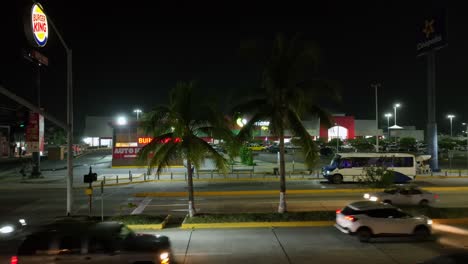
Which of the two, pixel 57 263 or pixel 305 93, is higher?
pixel 305 93

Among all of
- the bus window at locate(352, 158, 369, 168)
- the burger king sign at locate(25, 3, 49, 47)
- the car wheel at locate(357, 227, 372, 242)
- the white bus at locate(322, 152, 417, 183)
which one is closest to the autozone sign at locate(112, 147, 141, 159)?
the white bus at locate(322, 152, 417, 183)

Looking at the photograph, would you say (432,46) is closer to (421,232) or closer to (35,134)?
(421,232)

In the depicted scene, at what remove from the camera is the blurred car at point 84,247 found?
8695mm

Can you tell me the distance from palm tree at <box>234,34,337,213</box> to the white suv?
145 inches

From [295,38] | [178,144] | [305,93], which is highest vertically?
[295,38]

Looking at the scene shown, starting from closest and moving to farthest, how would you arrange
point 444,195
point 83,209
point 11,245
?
point 11,245 → point 83,209 → point 444,195

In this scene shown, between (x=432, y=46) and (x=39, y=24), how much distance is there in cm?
3489

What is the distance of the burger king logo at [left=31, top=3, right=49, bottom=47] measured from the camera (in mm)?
13609

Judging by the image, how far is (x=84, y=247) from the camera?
29.0 feet

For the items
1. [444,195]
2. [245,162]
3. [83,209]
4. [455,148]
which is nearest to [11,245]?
[83,209]

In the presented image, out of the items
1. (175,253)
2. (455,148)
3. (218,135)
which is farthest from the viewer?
(455,148)

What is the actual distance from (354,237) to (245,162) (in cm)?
3189

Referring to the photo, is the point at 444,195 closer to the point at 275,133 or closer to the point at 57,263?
the point at 275,133

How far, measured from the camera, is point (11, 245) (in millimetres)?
13953
